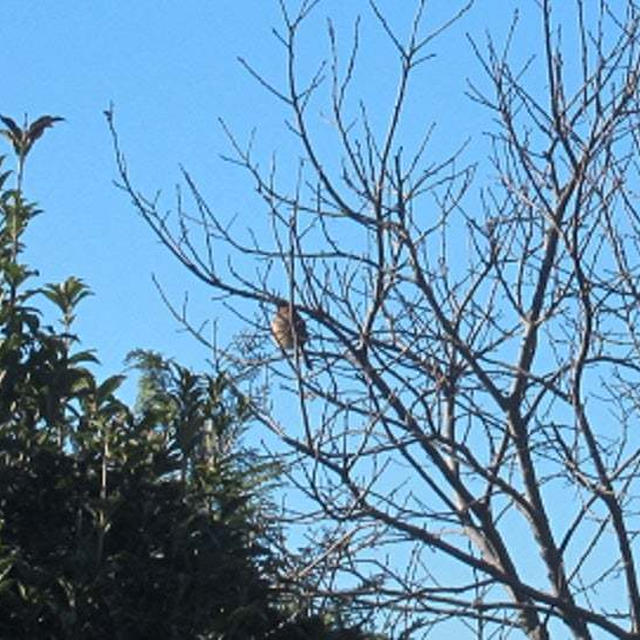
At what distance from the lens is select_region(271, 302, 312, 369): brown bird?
5.18 meters

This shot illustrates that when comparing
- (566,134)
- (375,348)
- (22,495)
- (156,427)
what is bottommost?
(22,495)

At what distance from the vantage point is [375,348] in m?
5.36

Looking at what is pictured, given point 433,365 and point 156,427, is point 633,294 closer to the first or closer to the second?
point 433,365

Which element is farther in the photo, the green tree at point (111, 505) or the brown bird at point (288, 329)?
the brown bird at point (288, 329)

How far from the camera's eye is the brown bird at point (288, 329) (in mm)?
5184

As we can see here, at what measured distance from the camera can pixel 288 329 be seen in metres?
5.36

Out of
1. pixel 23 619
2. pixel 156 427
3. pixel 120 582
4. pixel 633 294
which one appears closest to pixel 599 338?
pixel 633 294

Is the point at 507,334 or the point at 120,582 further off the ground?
the point at 507,334

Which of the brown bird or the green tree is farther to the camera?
the brown bird

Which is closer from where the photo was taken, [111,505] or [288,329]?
[111,505]

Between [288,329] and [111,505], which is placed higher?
[288,329]

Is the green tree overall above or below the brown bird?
below

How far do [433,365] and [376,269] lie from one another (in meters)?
0.41

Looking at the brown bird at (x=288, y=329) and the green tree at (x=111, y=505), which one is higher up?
the brown bird at (x=288, y=329)
